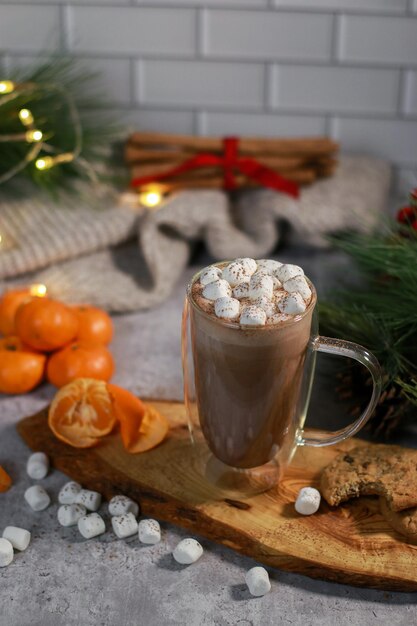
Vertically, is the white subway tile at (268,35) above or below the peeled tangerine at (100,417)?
above

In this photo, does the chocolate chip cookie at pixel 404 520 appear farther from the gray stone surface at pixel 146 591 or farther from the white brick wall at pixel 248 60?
the white brick wall at pixel 248 60

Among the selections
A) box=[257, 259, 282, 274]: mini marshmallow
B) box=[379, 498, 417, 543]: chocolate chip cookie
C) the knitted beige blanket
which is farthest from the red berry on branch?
box=[379, 498, 417, 543]: chocolate chip cookie

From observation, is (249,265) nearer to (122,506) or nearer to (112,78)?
(122,506)

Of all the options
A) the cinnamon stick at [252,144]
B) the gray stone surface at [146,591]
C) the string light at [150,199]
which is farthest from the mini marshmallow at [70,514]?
the cinnamon stick at [252,144]

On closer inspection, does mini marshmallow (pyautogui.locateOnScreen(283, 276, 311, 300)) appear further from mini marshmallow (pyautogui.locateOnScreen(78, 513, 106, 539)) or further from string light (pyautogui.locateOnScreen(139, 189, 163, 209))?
string light (pyautogui.locateOnScreen(139, 189, 163, 209))

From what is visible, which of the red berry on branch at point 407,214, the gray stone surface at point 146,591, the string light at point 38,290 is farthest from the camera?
the string light at point 38,290

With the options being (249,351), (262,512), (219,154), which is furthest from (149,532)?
(219,154)

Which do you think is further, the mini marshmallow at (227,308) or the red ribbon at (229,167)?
the red ribbon at (229,167)
